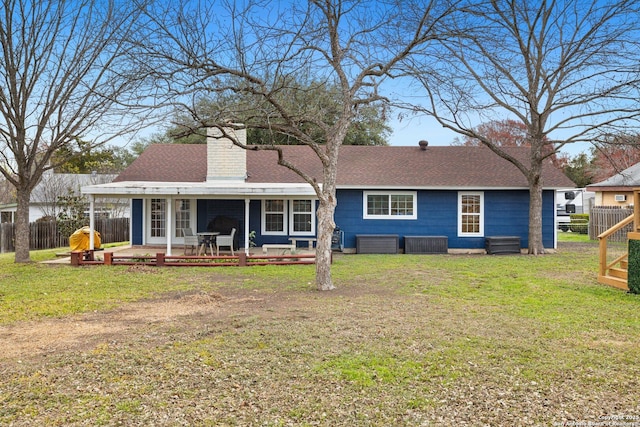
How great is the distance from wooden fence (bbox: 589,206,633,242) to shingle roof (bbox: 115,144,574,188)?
5.09 meters

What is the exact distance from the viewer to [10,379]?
491cm

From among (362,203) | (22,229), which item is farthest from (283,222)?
(22,229)

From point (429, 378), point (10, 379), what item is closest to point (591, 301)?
point (429, 378)

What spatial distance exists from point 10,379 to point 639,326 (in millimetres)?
7652

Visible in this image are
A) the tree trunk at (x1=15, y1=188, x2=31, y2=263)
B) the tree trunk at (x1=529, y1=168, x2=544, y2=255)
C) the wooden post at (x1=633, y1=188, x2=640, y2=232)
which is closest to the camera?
the wooden post at (x1=633, y1=188, x2=640, y2=232)

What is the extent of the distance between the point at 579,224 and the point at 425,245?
54.2 ft

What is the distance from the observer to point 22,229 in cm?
1516

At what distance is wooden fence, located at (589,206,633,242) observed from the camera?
22.5 meters

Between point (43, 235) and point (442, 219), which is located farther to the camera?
point (43, 235)

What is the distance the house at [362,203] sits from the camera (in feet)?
59.6

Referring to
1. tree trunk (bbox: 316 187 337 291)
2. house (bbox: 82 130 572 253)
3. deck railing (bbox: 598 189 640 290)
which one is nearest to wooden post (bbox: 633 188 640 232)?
deck railing (bbox: 598 189 640 290)

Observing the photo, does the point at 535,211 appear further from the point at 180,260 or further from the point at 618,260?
the point at 180,260

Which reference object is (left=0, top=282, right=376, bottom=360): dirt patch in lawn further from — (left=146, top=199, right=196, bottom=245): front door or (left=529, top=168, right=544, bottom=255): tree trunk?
(left=529, top=168, right=544, bottom=255): tree trunk

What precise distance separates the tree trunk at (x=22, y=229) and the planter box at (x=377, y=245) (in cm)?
1051
